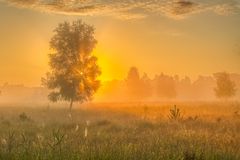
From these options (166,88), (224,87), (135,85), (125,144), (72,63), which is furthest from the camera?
(166,88)

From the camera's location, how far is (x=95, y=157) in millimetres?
7578

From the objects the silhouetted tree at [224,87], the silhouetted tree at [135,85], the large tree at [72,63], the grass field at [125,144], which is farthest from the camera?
the silhouetted tree at [135,85]

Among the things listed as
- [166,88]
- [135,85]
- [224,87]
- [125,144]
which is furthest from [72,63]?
[166,88]

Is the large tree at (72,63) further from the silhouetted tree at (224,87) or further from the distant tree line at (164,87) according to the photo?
the silhouetted tree at (224,87)

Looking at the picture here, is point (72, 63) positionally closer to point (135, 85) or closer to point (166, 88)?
point (135, 85)

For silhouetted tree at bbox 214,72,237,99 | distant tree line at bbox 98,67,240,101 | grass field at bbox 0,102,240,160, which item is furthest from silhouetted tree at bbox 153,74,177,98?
grass field at bbox 0,102,240,160

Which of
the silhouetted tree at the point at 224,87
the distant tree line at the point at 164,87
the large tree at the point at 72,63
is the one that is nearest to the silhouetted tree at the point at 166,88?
the distant tree line at the point at 164,87

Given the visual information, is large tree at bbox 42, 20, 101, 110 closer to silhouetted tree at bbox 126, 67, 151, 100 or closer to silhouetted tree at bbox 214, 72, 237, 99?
silhouetted tree at bbox 214, 72, 237, 99

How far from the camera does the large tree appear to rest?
3659cm

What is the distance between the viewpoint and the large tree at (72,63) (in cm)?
3659

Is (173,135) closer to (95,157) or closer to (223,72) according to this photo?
(95,157)

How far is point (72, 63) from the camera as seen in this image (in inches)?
1451

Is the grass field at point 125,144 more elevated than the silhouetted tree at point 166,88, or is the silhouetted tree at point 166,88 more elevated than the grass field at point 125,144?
the silhouetted tree at point 166,88

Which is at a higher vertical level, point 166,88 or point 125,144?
point 166,88
